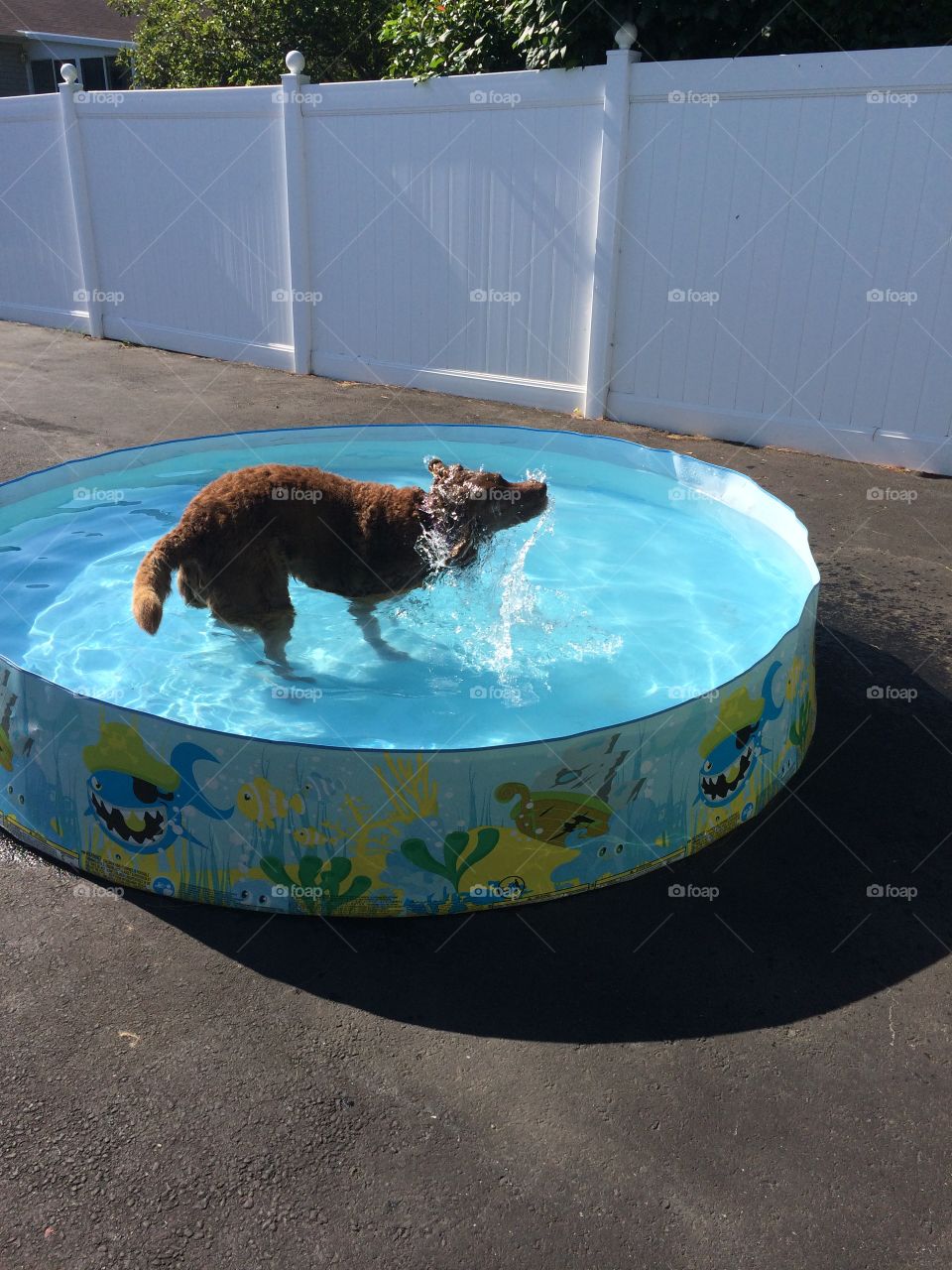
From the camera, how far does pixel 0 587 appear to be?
7.30 meters

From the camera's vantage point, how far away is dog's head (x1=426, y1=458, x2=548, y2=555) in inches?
214

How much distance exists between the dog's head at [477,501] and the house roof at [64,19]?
96.1 ft

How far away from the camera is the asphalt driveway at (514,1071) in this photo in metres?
2.80

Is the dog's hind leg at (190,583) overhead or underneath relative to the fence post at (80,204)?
underneath

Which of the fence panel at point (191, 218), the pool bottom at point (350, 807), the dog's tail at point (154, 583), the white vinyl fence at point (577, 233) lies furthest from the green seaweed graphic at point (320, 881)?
the fence panel at point (191, 218)

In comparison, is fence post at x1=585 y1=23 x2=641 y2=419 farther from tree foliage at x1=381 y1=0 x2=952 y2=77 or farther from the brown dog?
the brown dog

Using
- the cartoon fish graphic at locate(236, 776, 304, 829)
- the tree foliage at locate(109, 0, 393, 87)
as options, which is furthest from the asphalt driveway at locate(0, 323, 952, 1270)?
the tree foliage at locate(109, 0, 393, 87)

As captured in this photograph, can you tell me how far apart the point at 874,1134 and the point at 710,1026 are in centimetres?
60

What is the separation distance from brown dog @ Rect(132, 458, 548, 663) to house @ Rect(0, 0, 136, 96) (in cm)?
2802

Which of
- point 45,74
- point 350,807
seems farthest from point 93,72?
point 350,807

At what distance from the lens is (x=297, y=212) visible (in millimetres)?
12836

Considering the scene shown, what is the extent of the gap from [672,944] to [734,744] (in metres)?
0.94

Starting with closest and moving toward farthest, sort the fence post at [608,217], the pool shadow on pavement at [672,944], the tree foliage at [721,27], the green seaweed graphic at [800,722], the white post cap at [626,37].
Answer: the pool shadow on pavement at [672,944] < the green seaweed graphic at [800,722] < the white post cap at [626,37] < the fence post at [608,217] < the tree foliage at [721,27]

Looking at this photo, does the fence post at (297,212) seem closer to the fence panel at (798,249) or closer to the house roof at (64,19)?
the fence panel at (798,249)
